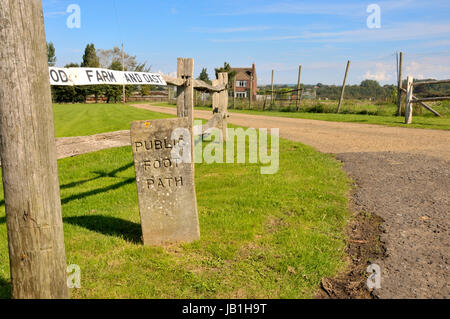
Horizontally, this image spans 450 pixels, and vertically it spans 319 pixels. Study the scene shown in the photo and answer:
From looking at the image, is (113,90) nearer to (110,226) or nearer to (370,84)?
(110,226)

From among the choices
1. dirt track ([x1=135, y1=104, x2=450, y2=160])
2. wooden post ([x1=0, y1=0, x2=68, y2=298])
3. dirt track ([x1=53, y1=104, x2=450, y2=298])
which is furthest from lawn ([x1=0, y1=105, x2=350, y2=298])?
dirt track ([x1=135, y1=104, x2=450, y2=160])

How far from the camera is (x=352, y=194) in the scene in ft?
17.4

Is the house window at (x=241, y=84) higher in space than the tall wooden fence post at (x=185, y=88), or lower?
higher

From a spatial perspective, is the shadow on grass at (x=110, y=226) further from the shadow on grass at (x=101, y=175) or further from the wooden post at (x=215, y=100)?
the wooden post at (x=215, y=100)

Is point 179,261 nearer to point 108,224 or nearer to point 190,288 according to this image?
point 190,288

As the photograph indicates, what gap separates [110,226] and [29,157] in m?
2.22

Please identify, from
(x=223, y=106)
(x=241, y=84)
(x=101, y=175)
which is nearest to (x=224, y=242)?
(x=101, y=175)

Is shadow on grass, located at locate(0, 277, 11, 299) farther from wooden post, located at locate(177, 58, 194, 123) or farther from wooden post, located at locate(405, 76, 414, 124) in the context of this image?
wooden post, located at locate(405, 76, 414, 124)

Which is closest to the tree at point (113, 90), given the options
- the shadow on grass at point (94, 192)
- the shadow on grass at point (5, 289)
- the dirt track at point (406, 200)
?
the dirt track at point (406, 200)

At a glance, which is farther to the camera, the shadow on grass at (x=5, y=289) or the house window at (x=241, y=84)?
the house window at (x=241, y=84)

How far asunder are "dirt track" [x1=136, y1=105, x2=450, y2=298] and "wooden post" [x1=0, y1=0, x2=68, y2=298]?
2100mm

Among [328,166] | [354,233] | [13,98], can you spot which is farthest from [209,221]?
[328,166]

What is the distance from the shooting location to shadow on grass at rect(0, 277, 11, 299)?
2.78 meters

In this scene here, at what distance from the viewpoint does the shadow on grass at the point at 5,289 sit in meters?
2.78
